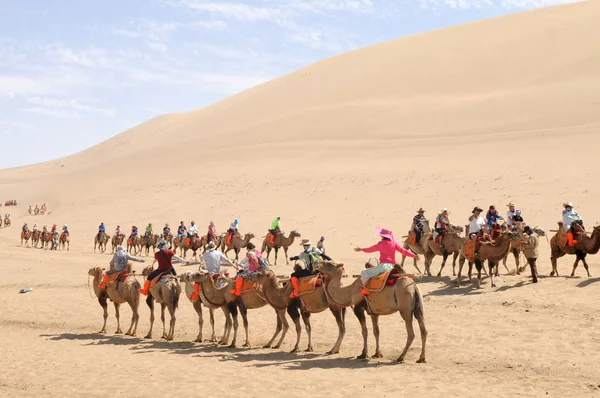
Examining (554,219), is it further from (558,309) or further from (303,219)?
(558,309)

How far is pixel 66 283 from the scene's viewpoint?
2572 centimetres

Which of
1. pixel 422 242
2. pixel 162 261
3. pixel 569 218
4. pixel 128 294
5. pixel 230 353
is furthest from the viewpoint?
pixel 422 242

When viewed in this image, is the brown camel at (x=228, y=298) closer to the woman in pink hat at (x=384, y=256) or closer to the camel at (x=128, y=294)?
the camel at (x=128, y=294)

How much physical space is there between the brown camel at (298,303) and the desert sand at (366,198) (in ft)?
1.94

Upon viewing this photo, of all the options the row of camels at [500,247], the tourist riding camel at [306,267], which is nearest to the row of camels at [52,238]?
the row of camels at [500,247]

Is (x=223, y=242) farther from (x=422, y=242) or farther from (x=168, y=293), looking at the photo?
(x=168, y=293)

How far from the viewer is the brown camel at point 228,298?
15.7m

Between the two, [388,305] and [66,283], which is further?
[66,283]

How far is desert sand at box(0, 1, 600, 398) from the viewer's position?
1273cm

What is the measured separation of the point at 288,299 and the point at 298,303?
0.23m

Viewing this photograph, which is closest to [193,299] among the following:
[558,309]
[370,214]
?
[558,309]

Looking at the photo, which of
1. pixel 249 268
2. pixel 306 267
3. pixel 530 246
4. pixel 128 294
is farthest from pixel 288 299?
pixel 530 246

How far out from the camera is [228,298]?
15.9 meters

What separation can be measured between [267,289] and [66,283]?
42.7ft
